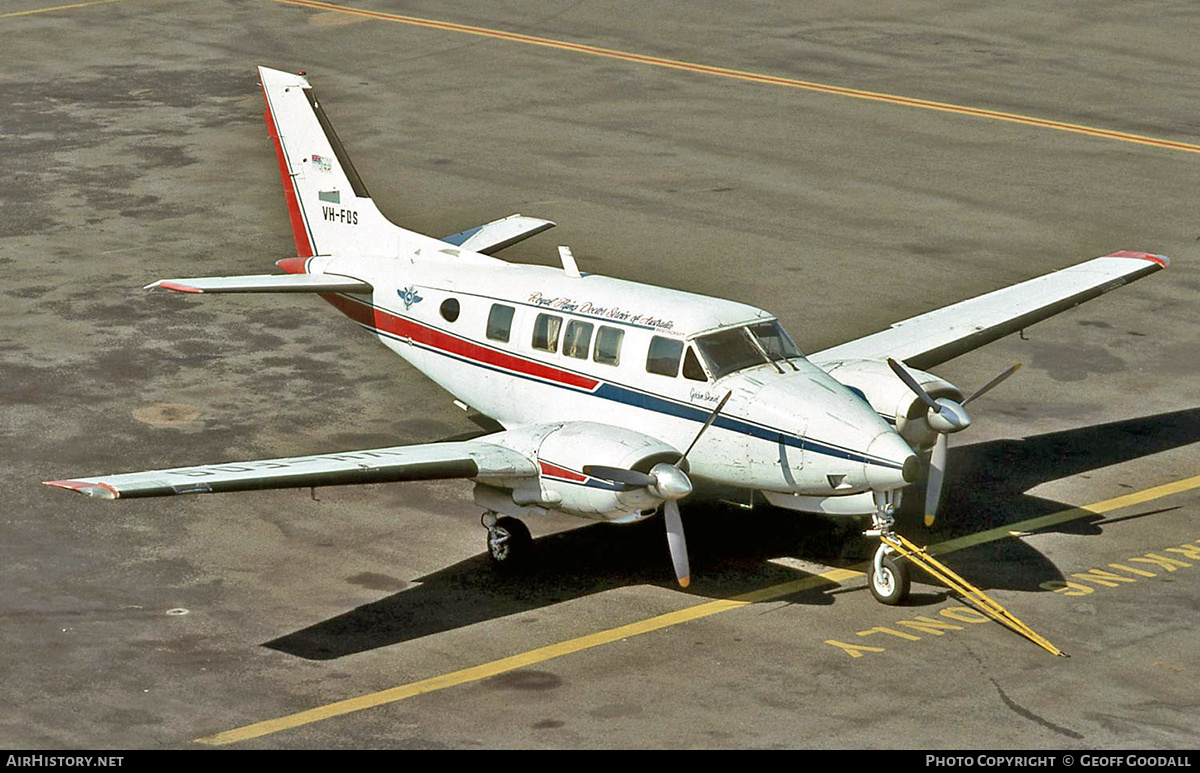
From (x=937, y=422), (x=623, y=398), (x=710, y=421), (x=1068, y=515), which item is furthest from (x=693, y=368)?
(x=1068, y=515)

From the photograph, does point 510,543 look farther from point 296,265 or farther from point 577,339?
point 296,265

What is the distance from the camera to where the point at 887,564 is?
24.1 metres

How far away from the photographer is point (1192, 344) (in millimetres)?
35156

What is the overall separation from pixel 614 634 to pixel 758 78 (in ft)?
120

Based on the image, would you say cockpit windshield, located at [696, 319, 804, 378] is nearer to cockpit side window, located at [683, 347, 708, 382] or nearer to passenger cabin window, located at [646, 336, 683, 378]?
cockpit side window, located at [683, 347, 708, 382]

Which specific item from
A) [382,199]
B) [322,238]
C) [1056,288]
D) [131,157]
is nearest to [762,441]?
[1056,288]

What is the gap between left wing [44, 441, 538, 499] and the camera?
71.8 feet

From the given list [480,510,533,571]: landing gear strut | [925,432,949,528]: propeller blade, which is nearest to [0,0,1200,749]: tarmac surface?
[480,510,533,571]: landing gear strut

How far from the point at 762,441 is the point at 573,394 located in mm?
3376

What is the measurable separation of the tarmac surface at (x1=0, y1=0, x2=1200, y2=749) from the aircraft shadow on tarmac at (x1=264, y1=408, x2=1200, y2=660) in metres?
0.09

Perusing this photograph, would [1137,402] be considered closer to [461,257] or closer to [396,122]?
[461,257]

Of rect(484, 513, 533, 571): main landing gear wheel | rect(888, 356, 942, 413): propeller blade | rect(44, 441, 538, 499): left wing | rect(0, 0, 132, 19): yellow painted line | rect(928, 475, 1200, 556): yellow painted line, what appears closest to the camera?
rect(44, 441, 538, 499): left wing
